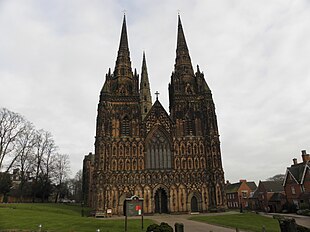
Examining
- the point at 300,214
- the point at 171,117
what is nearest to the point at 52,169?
the point at 171,117

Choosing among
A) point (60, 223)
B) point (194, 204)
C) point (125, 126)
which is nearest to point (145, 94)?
point (125, 126)

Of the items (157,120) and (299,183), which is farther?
(157,120)

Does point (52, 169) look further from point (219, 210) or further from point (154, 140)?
point (219, 210)

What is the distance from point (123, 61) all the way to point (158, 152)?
20.2m

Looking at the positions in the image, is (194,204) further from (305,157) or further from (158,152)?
(305,157)

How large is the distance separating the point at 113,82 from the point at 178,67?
533 inches

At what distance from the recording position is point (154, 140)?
44312mm

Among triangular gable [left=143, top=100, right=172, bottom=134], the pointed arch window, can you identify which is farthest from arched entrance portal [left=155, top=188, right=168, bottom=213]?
the pointed arch window

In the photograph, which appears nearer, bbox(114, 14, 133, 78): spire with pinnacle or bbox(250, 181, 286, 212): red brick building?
bbox(114, 14, 133, 78): spire with pinnacle

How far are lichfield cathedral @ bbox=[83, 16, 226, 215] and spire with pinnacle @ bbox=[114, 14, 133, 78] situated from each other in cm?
182

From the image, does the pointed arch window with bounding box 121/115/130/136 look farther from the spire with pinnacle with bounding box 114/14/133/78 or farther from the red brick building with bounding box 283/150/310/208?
the red brick building with bounding box 283/150/310/208

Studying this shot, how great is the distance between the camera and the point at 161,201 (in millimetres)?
41406

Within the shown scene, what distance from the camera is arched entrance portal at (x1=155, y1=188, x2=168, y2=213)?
41.0m

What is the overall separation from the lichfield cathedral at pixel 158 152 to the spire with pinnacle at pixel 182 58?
146 inches
